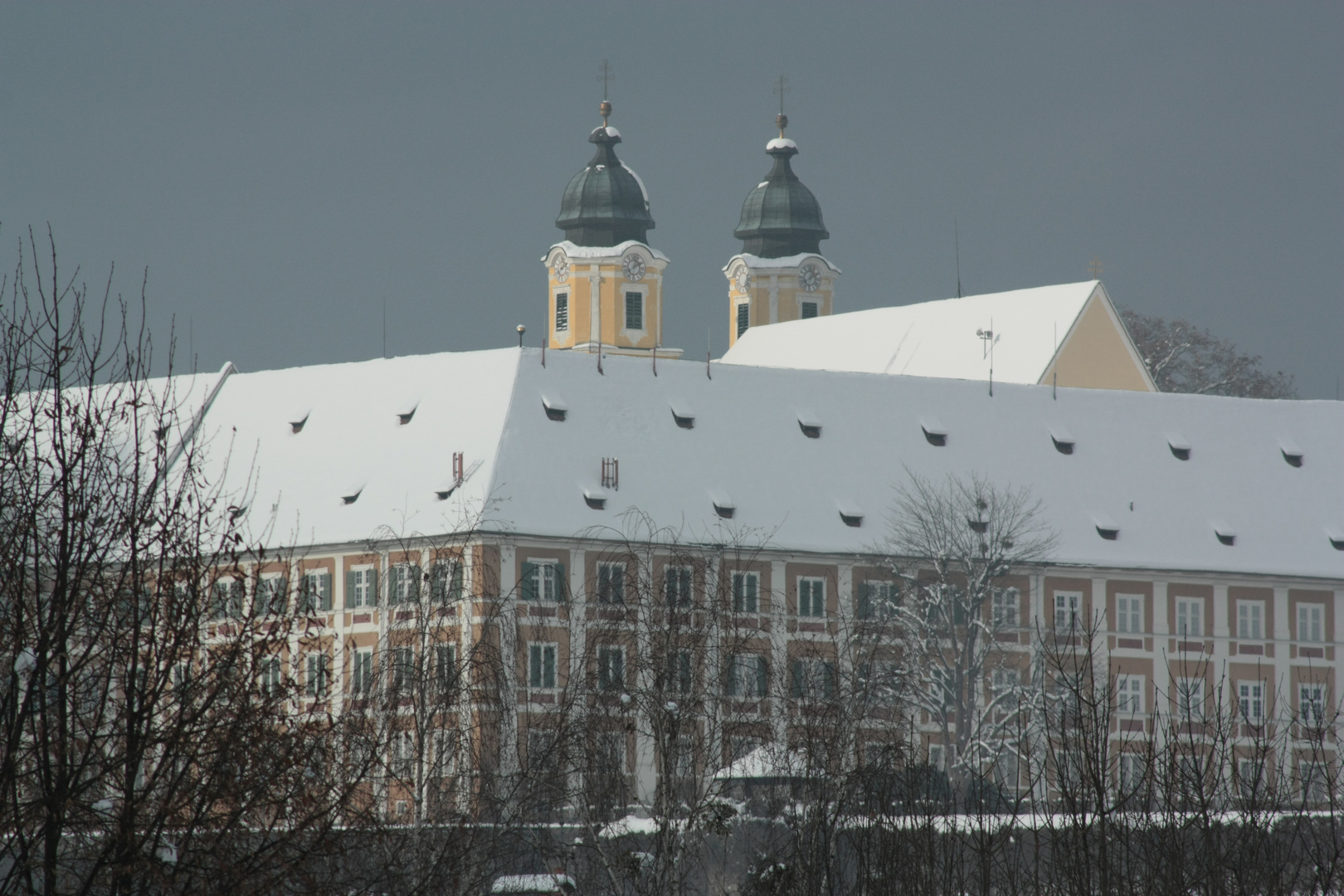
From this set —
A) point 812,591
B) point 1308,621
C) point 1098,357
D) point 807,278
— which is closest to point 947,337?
point 1098,357

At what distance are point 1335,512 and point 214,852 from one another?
173 feet

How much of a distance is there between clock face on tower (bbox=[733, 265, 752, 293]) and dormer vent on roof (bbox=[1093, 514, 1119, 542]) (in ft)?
193

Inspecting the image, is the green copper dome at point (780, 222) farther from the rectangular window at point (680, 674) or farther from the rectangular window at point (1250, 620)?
the rectangular window at point (680, 674)

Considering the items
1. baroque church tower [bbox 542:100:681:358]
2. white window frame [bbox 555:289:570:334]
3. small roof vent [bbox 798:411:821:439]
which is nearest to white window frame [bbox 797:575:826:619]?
small roof vent [bbox 798:411:821:439]

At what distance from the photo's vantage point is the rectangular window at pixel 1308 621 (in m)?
62.3

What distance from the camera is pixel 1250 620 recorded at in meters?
62.0

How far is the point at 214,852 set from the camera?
14.9 metres

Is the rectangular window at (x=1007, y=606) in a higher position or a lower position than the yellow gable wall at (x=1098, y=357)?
lower

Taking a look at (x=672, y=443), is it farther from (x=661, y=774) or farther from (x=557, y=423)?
(x=661, y=774)

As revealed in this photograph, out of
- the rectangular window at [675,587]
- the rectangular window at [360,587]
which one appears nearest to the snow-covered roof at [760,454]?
the rectangular window at [360,587]

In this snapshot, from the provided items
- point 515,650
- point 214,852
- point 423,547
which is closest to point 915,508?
point 423,547

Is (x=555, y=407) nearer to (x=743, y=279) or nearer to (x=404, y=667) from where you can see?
(x=404, y=667)

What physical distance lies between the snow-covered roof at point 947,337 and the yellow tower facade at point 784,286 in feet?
93.9

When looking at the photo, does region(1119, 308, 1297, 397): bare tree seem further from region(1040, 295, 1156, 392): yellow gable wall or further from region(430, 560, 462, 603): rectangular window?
region(430, 560, 462, 603): rectangular window
